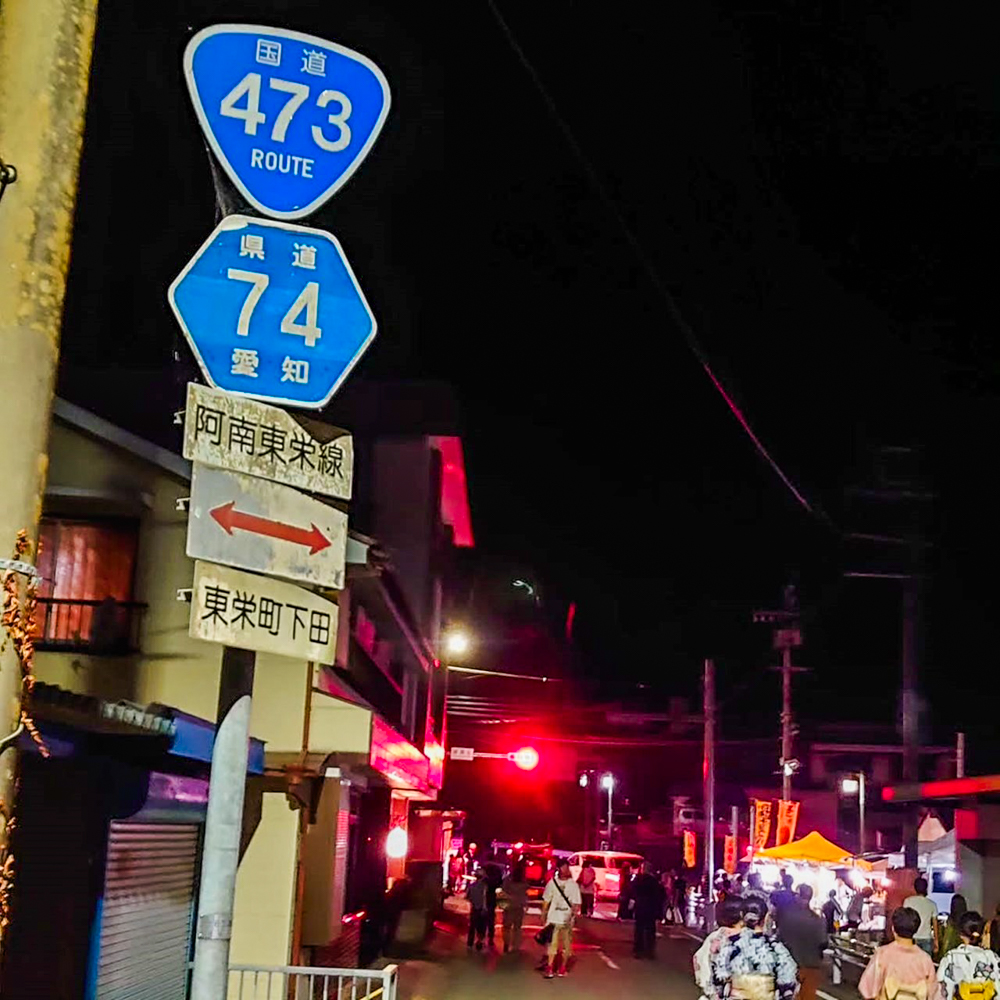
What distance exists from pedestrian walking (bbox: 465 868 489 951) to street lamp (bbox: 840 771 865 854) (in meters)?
18.9

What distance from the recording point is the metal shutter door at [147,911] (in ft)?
29.9

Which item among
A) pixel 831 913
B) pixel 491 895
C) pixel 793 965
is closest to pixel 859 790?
pixel 831 913

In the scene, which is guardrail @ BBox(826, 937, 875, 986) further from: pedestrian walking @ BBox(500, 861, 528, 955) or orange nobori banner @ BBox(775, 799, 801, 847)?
orange nobori banner @ BBox(775, 799, 801, 847)

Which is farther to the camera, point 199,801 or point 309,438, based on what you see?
point 199,801

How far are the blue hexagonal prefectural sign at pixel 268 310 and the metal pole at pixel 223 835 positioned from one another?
1.18 metres

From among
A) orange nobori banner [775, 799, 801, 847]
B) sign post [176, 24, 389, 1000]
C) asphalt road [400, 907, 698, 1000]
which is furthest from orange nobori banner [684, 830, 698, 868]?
sign post [176, 24, 389, 1000]

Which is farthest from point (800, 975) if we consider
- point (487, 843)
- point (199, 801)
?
point (487, 843)

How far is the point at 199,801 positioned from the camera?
413 inches

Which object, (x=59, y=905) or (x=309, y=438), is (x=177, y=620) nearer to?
(x=59, y=905)

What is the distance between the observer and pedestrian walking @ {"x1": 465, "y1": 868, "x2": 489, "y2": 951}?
2444 cm

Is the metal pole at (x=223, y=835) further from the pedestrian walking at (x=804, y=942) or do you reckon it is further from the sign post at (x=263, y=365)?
the pedestrian walking at (x=804, y=942)

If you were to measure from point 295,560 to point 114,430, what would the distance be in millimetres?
8327

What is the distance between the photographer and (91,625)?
1277 cm

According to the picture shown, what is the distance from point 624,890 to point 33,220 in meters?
36.4
